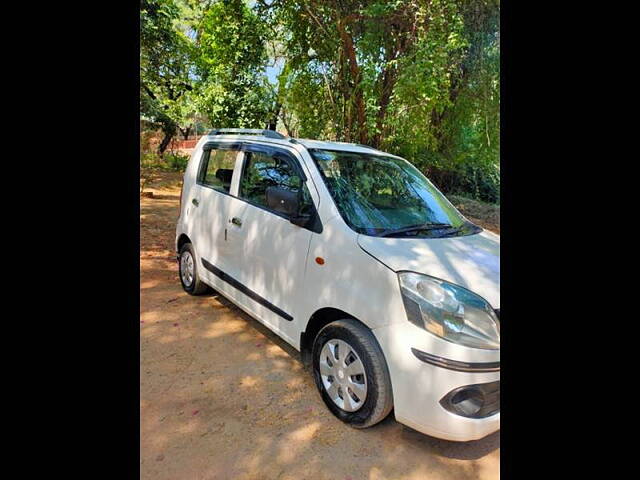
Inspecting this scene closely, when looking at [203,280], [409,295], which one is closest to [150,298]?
Result: [203,280]

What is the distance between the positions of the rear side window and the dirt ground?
1.33 m

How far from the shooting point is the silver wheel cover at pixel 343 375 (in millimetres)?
2197

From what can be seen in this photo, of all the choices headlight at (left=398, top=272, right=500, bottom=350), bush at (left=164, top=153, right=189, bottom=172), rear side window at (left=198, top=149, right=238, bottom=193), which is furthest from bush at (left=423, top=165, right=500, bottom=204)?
bush at (left=164, top=153, right=189, bottom=172)

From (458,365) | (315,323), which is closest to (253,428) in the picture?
(315,323)

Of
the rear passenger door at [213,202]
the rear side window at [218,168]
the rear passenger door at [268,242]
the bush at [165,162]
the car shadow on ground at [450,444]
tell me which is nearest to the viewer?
the car shadow on ground at [450,444]

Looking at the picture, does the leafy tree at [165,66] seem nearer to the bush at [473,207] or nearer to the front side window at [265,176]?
the front side window at [265,176]

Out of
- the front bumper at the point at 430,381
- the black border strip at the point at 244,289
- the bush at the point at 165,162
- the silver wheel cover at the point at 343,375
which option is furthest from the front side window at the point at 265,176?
the bush at the point at 165,162

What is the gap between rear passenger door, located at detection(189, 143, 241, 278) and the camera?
3.43 meters

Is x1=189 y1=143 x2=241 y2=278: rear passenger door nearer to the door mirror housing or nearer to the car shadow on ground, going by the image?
the door mirror housing

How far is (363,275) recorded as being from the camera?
2.19m
